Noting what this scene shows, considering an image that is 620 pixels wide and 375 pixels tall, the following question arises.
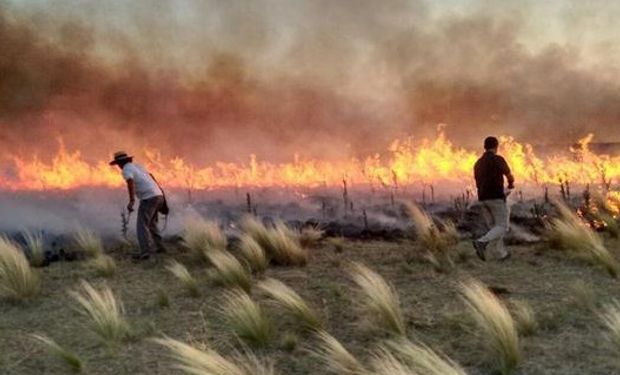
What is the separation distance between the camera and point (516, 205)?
62.4 ft

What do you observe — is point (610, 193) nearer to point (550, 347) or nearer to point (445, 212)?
Answer: point (445, 212)

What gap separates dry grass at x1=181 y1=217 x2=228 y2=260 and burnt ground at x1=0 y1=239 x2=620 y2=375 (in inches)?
15.7

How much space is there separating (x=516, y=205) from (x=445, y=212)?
2.06 metres

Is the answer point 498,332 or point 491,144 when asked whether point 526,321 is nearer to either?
point 498,332

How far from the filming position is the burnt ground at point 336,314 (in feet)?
23.3

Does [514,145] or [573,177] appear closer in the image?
[573,177]

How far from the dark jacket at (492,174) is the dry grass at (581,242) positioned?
1.36 meters

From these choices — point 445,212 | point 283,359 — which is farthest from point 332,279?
point 445,212

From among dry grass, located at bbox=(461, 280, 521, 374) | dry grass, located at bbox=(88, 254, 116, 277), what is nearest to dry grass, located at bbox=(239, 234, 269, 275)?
dry grass, located at bbox=(88, 254, 116, 277)

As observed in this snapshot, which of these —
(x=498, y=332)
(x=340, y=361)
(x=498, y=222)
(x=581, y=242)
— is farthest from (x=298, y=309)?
(x=581, y=242)

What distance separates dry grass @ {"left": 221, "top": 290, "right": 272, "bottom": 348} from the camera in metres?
7.64

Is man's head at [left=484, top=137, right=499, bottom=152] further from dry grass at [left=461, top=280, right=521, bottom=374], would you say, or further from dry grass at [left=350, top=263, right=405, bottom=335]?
dry grass at [left=461, top=280, right=521, bottom=374]

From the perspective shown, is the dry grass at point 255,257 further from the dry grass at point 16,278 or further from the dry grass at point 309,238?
the dry grass at point 16,278

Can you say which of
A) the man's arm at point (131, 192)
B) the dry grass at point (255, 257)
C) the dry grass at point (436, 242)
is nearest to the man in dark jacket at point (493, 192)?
the dry grass at point (436, 242)
